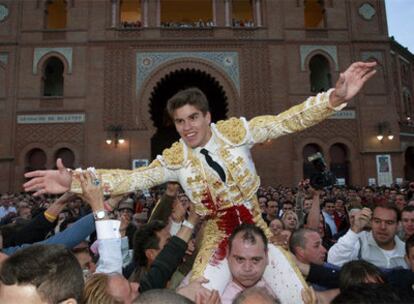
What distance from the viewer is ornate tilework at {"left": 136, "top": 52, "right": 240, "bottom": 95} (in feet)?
59.9

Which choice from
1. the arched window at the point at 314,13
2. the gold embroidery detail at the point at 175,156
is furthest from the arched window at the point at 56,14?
the gold embroidery detail at the point at 175,156

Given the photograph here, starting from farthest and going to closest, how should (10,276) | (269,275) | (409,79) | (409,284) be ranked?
(409,79) < (409,284) < (269,275) < (10,276)

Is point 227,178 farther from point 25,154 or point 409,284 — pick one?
point 25,154

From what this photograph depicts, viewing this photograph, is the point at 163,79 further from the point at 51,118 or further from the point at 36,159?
the point at 36,159

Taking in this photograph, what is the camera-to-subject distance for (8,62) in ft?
59.9

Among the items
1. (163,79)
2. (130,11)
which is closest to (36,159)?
(163,79)

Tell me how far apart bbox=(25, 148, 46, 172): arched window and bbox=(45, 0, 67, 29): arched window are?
25.9ft

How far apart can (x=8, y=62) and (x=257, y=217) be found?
743 inches

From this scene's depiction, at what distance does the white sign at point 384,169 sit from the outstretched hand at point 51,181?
1794 centimetres

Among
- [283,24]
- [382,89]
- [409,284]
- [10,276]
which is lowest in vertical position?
[409,284]

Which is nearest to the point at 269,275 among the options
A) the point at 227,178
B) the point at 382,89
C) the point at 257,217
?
the point at 257,217

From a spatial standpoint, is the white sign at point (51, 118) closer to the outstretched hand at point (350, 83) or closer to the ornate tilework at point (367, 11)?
the ornate tilework at point (367, 11)

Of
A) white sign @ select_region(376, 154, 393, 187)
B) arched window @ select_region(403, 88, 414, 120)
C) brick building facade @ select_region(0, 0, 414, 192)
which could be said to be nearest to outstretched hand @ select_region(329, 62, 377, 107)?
brick building facade @ select_region(0, 0, 414, 192)

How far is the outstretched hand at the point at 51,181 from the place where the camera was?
107 inches
